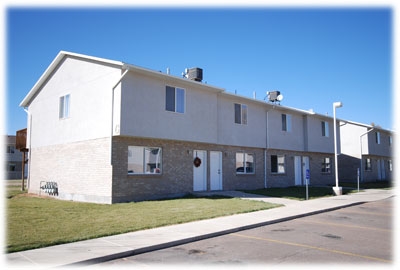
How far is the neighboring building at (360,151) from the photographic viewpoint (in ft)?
109

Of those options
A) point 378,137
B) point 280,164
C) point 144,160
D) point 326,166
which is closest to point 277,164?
point 280,164

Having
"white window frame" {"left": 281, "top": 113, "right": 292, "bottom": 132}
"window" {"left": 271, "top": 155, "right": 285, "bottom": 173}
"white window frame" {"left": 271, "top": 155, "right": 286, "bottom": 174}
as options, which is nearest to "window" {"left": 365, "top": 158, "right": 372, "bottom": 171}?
"white window frame" {"left": 281, "top": 113, "right": 292, "bottom": 132}

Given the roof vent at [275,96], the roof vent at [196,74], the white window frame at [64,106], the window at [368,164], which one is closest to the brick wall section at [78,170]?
the white window frame at [64,106]

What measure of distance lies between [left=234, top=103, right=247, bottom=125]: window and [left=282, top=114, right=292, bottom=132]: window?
459cm

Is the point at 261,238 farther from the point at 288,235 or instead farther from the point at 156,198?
the point at 156,198

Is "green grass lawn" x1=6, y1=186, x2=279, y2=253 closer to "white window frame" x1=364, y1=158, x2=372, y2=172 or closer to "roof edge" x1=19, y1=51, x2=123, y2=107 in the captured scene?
"roof edge" x1=19, y1=51, x2=123, y2=107

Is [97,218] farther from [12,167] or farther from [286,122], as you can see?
[12,167]

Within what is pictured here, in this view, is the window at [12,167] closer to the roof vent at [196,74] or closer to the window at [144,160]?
the roof vent at [196,74]

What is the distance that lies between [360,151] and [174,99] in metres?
23.7

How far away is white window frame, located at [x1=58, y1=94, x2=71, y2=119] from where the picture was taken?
18.4 meters

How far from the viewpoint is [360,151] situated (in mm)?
33312

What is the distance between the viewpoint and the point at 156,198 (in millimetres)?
16031

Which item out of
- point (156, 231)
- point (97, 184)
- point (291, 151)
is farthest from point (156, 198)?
point (291, 151)

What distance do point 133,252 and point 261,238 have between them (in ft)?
10.4
